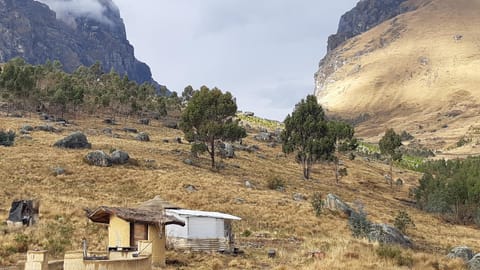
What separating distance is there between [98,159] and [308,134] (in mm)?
24732

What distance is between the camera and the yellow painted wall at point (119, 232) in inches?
974

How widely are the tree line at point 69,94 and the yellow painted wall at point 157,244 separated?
58.5 m

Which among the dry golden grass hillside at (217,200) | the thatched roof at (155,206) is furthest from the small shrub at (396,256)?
the thatched roof at (155,206)

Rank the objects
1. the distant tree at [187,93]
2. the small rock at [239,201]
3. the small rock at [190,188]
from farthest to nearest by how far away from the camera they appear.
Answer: the distant tree at [187,93], the small rock at [190,188], the small rock at [239,201]

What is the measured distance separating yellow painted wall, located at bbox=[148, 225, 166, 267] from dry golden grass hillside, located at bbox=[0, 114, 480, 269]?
831mm

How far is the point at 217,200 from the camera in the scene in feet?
144

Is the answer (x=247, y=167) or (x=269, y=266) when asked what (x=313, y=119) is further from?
(x=269, y=266)

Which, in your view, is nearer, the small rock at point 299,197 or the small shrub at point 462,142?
the small rock at point 299,197

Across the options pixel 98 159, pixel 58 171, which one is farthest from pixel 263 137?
pixel 58 171

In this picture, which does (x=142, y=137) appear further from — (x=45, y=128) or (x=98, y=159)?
(x=98, y=159)

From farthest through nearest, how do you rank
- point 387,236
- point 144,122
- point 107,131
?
point 144,122, point 107,131, point 387,236

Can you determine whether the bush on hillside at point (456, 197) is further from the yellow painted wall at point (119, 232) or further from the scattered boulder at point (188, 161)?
the yellow painted wall at point (119, 232)

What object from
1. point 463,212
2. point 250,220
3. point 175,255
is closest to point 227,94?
point 250,220

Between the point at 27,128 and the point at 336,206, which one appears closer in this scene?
the point at 336,206
